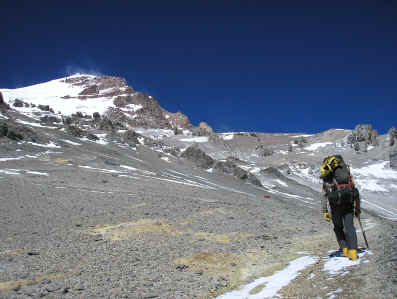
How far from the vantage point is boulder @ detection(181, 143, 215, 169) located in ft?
273

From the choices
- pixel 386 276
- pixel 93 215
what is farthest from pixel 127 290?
pixel 93 215

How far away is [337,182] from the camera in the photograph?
7777 millimetres

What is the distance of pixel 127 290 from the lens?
308 inches

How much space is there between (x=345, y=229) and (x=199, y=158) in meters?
78.0

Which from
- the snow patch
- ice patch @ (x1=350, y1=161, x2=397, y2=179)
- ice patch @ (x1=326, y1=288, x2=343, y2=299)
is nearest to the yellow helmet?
ice patch @ (x1=326, y1=288, x2=343, y2=299)

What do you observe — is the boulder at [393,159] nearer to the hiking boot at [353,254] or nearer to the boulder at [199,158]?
the boulder at [199,158]

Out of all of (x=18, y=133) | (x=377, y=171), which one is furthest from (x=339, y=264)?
(x=377, y=171)

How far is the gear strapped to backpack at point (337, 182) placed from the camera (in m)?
7.66

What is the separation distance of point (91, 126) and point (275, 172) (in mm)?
65606

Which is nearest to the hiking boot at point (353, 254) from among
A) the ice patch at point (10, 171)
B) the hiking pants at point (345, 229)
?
the hiking pants at point (345, 229)

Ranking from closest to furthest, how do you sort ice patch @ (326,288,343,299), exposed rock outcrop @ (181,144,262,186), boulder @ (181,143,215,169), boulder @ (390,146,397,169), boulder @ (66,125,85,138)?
ice patch @ (326,288,343,299)
exposed rock outcrop @ (181,144,262,186)
boulder @ (66,125,85,138)
boulder @ (181,143,215,169)
boulder @ (390,146,397,169)

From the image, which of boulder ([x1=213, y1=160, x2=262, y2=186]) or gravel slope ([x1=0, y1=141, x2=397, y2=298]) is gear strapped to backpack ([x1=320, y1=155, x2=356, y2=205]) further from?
boulder ([x1=213, y1=160, x2=262, y2=186])

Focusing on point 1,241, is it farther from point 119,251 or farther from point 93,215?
point 93,215

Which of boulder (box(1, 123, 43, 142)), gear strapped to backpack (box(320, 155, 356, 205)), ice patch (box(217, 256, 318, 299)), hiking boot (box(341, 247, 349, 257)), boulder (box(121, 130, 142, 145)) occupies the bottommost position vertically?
ice patch (box(217, 256, 318, 299))
